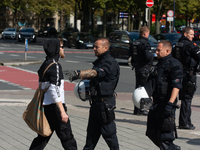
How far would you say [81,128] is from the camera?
6781 mm

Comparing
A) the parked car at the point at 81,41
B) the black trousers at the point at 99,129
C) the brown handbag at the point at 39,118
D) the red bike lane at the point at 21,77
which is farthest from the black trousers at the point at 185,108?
the parked car at the point at 81,41

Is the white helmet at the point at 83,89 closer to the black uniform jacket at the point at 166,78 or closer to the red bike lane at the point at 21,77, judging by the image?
the black uniform jacket at the point at 166,78

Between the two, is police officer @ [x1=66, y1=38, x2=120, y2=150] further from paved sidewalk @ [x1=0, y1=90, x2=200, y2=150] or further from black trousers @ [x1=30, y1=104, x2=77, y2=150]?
paved sidewalk @ [x1=0, y1=90, x2=200, y2=150]

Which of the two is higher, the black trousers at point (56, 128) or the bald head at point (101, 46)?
the bald head at point (101, 46)

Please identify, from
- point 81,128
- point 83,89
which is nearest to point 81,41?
point 81,128

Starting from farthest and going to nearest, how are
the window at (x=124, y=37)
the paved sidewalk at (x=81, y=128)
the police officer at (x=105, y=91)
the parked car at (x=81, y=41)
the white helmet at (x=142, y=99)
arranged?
the parked car at (x=81, y=41), the window at (x=124, y=37), the paved sidewalk at (x=81, y=128), the white helmet at (x=142, y=99), the police officer at (x=105, y=91)

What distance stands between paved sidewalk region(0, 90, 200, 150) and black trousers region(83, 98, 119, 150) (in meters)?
0.95

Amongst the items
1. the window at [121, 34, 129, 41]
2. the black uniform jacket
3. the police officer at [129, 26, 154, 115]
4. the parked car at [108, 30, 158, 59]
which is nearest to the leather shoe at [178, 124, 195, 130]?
the police officer at [129, 26, 154, 115]

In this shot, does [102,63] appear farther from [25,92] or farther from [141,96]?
[25,92]

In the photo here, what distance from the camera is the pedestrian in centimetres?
427

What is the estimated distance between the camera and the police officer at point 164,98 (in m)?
4.52

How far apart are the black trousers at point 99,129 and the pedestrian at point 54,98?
29 cm

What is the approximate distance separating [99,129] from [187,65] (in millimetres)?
2675

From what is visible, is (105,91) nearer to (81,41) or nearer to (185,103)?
(185,103)
